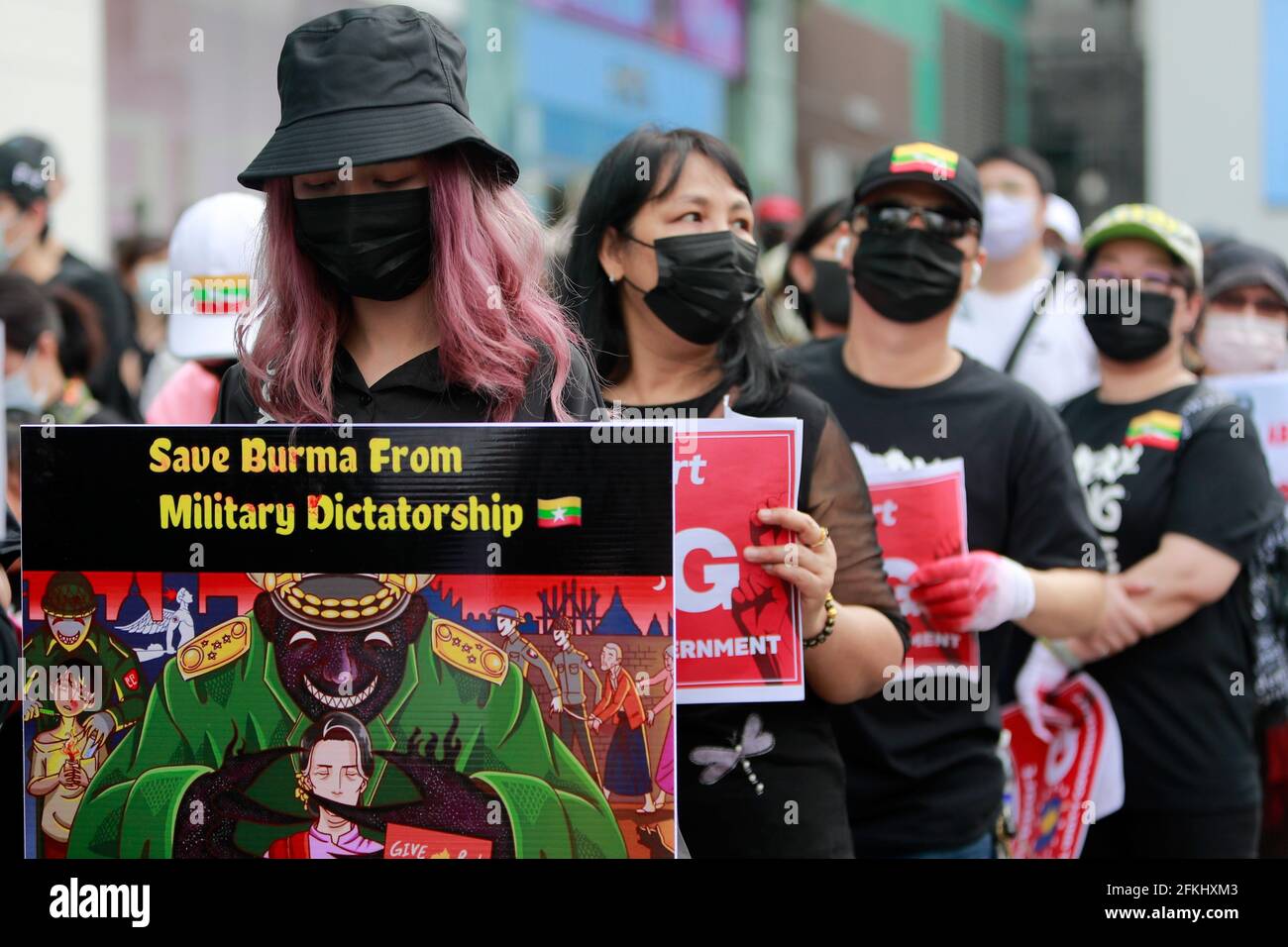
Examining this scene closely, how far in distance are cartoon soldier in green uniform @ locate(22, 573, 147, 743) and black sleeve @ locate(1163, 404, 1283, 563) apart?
8.59ft

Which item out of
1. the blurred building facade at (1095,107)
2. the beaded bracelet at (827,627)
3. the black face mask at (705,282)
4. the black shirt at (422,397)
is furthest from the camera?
the blurred building facade at (1095,107)

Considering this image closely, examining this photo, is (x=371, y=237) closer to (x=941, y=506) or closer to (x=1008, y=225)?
(x=941, y=506)

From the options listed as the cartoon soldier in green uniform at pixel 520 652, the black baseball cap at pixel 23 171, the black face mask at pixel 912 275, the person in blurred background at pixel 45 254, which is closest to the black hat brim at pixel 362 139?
the cartoon soldier in green uniform at pixel 520 652

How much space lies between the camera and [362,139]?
2160 mm

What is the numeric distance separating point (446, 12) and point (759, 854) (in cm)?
1515

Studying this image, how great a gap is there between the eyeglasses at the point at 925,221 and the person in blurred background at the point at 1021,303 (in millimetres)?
1283

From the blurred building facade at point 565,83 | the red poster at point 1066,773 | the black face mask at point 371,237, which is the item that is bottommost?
the red poster at point 1066,773

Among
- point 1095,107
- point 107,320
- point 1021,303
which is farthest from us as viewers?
point 1095,107

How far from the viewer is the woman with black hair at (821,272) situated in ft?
16.5

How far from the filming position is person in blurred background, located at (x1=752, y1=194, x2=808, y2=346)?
613 cm

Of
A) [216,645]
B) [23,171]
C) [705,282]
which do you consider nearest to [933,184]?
[705,282]

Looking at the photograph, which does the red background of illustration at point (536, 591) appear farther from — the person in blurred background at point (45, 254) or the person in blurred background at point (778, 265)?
the person in blurred background at point (45, 254)

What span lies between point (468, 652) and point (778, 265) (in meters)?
5.31

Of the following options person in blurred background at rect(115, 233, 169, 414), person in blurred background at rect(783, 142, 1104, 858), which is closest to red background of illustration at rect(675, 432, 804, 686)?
person in blurred background at rect(783, 142, 1104, 858)
